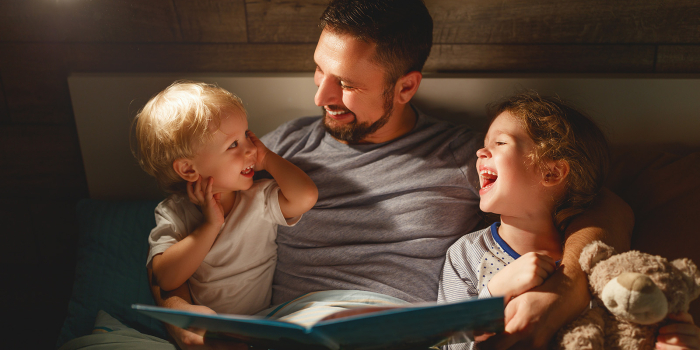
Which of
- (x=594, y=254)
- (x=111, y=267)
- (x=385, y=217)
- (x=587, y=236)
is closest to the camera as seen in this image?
(x=594, y=254)

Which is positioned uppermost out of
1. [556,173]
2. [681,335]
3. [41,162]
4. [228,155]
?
[41,162]

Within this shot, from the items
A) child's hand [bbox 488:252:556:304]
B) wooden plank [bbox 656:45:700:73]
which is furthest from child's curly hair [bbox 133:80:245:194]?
wooden plank [bbox 656:45:700:73]

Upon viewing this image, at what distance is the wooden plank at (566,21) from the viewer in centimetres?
138

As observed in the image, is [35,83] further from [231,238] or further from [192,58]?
Answer: [231,238]

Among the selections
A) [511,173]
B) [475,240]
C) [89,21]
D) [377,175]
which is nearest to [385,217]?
[377,175]

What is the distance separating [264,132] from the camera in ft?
4.95

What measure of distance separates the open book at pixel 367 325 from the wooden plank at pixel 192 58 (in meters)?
0.96

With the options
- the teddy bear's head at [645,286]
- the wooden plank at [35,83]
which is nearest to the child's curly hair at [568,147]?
the teddy bear's head at [645,286]

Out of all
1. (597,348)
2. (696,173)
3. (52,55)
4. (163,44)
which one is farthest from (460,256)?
(52,55)

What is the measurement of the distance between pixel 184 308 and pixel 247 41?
0.92 m

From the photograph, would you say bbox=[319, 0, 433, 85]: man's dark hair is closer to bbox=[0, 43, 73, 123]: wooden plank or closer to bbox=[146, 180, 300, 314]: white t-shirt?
bbox=[146, 180, 300, 314]: white t-shirt

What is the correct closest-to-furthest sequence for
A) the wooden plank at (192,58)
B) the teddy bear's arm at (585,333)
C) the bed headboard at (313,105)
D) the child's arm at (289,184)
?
the teddy bear's arm at (585,333)
the child's arm at (289,184)
the bed headboard at (313,105)
the wooden plank at (192,58)

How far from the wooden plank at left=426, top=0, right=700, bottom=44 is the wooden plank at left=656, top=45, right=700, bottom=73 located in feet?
0.09

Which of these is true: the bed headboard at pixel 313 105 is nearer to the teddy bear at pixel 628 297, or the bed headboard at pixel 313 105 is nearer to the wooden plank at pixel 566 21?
the wooden plank at pixel 566 21
